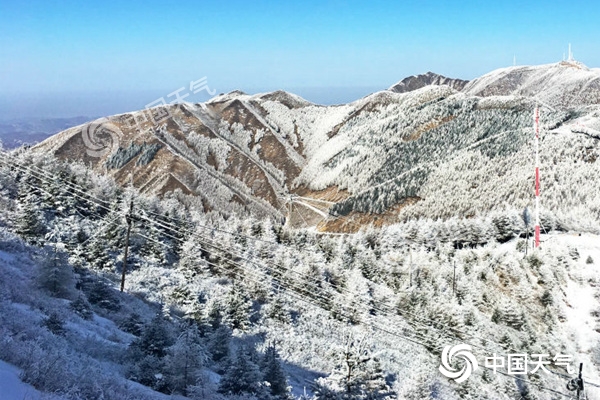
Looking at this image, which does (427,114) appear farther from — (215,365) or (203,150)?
(215,365)

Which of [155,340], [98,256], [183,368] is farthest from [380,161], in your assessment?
[183,368]

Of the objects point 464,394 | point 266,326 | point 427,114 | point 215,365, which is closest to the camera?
point 215,365

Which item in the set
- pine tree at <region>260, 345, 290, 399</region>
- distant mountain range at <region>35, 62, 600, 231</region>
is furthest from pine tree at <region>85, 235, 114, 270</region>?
distant mountain range at <region>35, 62, 600, 231</region>

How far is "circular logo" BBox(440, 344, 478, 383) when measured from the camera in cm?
3278

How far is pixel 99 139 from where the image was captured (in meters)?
194

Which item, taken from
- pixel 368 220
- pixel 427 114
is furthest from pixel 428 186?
pixel 427 114

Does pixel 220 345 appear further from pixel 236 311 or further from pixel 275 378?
pixel 236 311

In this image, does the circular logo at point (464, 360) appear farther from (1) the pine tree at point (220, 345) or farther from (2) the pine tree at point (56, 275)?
(2) the pine tree at point (56, 275)

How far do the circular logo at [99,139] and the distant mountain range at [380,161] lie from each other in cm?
62

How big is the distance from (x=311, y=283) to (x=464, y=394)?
18992 mm

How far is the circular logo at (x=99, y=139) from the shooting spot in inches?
7160

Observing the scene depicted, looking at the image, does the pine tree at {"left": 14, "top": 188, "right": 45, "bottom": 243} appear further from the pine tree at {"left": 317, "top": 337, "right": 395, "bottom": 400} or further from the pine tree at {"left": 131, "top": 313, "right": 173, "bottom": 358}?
the pine tree at {"left": 317, "top": 337, "right": 395, "bottom": 400}

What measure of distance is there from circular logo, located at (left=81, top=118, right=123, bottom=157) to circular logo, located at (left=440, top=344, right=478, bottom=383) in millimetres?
172206

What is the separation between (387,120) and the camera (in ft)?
600
